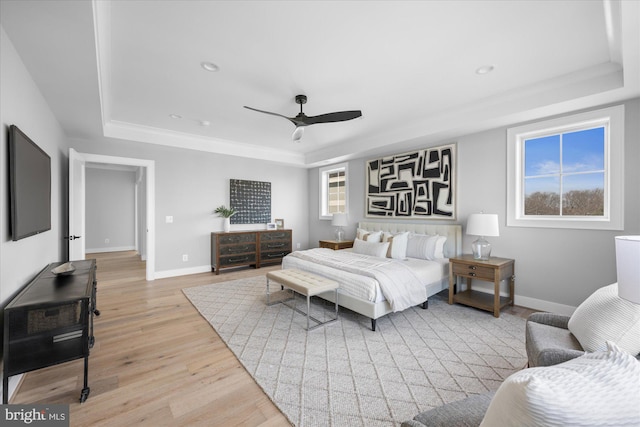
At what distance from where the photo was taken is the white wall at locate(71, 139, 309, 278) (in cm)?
482

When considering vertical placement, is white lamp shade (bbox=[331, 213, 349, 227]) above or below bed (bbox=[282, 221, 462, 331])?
above

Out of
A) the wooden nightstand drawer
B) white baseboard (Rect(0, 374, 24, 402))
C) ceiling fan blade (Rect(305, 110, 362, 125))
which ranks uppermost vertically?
ceiling fan blade (Rect(305, 110, 362, 125))

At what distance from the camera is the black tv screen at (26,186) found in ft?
5.99

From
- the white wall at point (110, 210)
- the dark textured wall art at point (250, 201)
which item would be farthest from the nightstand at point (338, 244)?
the white wall at point (110, 210)

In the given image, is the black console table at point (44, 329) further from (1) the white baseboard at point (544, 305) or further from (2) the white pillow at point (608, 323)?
(1) the white baseboard at point (544, 305)

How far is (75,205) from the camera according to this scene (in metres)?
3.71

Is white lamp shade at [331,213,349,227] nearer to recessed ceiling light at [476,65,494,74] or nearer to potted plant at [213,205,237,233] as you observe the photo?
potted plant at [213,205,237,233]

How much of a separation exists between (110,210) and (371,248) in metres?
8.09

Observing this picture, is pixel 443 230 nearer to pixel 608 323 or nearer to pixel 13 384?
pixel 608 323

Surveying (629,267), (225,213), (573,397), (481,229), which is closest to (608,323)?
(629,267)

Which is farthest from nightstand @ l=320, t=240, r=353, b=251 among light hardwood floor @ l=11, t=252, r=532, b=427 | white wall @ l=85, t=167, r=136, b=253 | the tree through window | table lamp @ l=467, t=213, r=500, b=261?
white wall @ l=85, t=167, r=136, b=253

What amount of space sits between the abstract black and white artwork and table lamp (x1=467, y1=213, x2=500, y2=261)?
623 millimetres

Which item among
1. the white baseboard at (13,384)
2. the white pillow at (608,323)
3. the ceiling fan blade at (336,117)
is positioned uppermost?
the ceiling fan blade at (336,117)

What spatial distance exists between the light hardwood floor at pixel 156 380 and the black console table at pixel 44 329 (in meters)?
0.24
